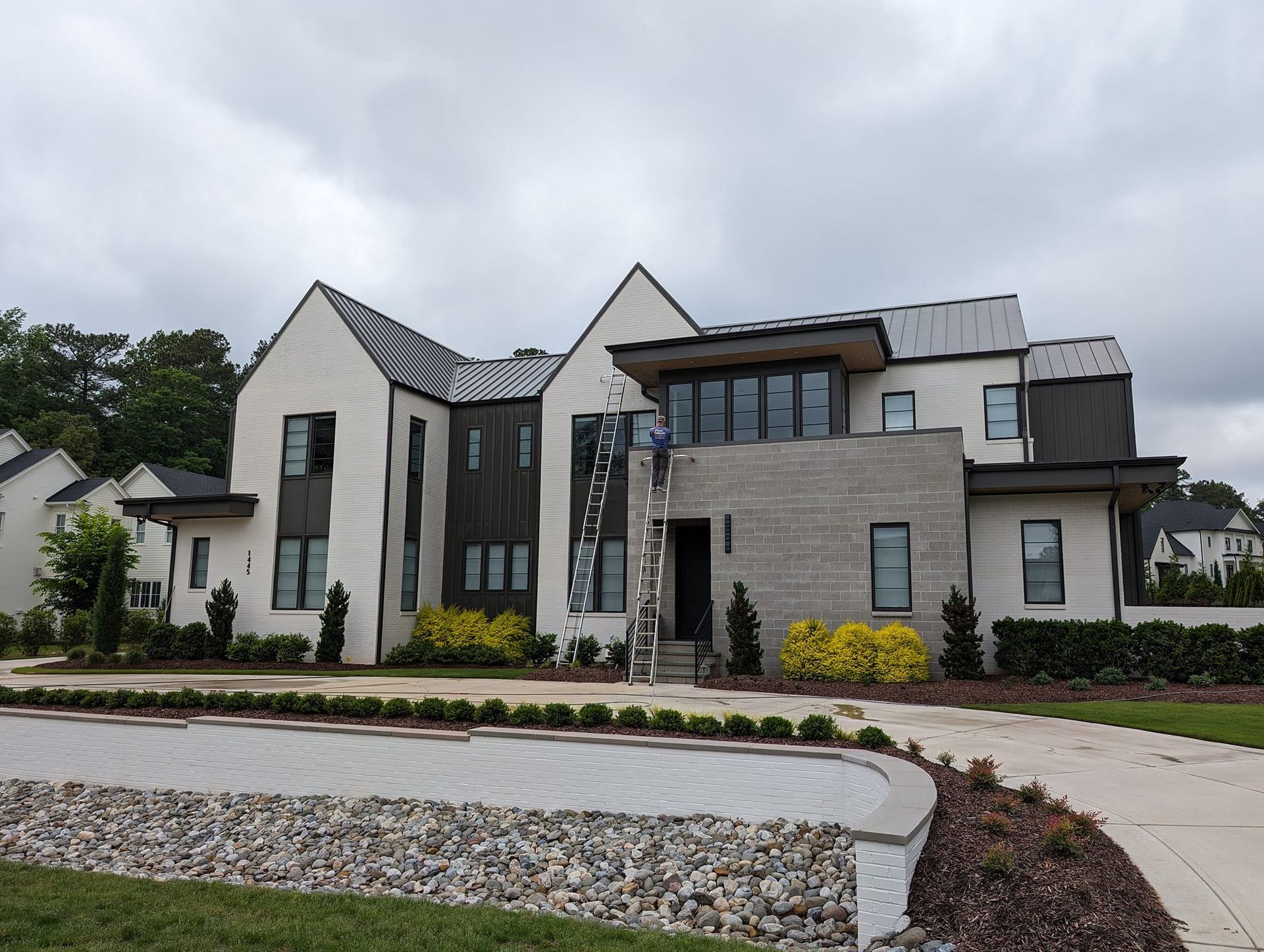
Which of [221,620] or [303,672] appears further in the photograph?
[221,620]

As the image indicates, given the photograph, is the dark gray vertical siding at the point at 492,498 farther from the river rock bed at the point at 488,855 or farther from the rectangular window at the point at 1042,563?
the river rock bed at the point at 488,855

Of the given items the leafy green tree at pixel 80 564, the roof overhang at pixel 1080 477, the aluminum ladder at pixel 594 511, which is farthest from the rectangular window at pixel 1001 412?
the leafy green tree at pixel 80 564

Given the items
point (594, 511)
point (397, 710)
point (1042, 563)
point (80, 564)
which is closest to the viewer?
point (397, 710)

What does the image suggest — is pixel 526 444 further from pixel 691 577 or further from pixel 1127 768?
pixel 1127 768

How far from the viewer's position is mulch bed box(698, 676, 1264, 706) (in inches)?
566

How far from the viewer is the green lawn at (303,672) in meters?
19.9

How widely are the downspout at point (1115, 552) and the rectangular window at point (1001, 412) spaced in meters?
2.90

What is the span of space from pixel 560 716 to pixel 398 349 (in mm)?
18336

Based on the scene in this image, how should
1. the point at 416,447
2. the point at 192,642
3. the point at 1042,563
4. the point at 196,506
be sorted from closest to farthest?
1. the point at 1042,563
2. the point at 192,642
3. the point at 196,506
4. the point at 416,447

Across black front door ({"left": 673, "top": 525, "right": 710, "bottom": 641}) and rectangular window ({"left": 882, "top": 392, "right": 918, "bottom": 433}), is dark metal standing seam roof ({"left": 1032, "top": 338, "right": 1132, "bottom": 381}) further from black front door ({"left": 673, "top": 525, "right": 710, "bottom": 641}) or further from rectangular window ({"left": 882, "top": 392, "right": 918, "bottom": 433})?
black front door ({"left": 673, "top": 525, "right": 710, "bottom": 641})

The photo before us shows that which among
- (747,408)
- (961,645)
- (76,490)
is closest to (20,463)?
(76,490)

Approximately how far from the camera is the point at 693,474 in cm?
1961

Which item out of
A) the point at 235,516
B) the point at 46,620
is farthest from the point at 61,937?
the point at 46,620

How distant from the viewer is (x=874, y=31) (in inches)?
535
